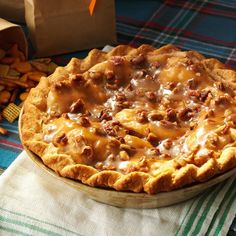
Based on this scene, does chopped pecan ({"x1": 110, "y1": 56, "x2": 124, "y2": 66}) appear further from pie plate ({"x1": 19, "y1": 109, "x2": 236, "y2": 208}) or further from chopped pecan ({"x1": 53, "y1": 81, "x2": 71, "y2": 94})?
pie plate ({"x1": 19, "y1": 109, "x2": 236, "y2": 208})

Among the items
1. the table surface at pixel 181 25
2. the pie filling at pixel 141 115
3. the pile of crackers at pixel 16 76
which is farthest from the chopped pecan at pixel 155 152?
the table surface at pixel 181 25

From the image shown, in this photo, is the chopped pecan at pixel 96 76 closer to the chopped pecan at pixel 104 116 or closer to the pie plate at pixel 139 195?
the chopped pecan at pixel 104 116

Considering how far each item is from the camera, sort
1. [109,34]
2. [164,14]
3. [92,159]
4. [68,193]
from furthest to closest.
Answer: [164,14]
[109,34]
[68,193]
[92,159]

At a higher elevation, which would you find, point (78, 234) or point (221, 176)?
point (221, 176)

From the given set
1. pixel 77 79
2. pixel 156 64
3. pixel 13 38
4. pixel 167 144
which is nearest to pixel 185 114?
pixel 167 144

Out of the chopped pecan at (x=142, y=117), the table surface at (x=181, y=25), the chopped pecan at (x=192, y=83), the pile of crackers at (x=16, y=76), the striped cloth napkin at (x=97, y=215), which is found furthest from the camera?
the table surface at (x=181, y=25)

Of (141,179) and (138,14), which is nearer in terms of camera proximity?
(141,179)

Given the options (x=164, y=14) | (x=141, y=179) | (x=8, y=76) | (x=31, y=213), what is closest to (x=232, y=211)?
(x=141, y=179)

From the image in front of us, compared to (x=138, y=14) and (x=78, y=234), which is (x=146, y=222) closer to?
(x=78, y=234)
